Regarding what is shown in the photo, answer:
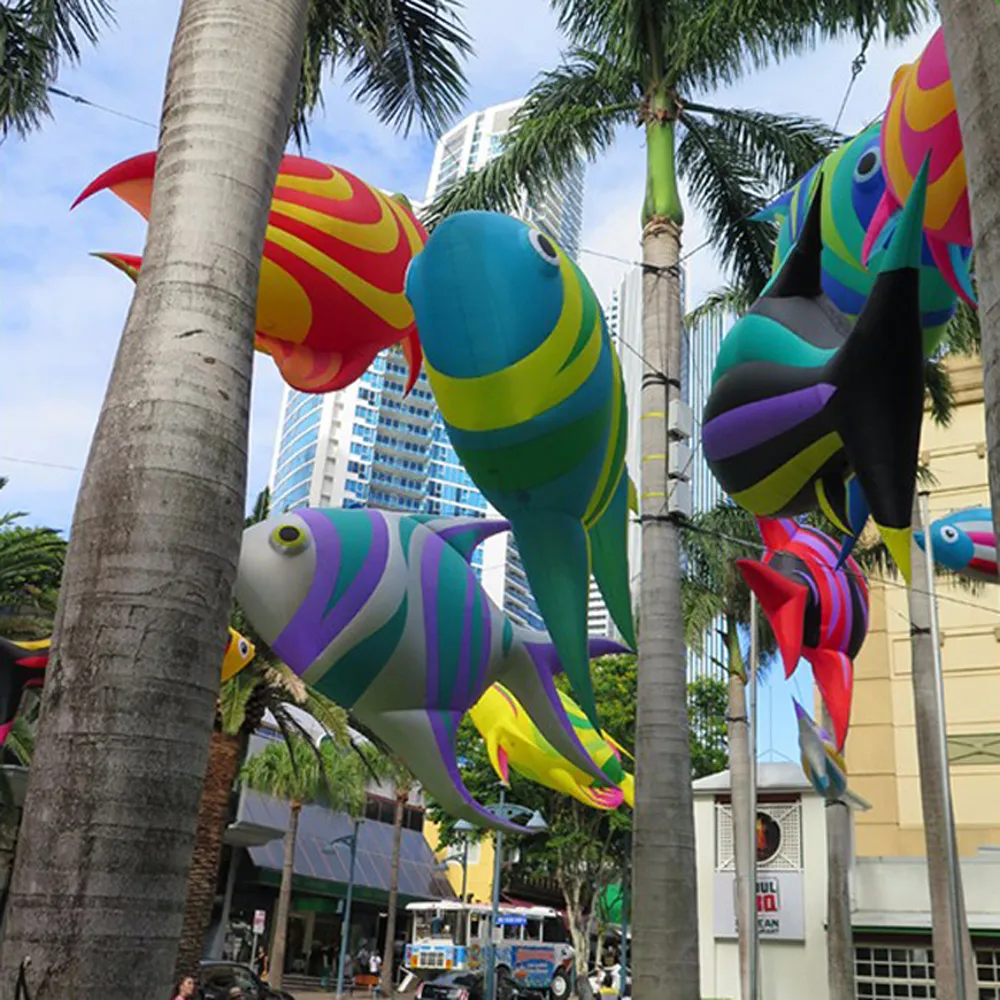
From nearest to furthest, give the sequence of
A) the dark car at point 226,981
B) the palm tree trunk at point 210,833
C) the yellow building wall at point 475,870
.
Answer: the palm tree trunk at point 210,833 < the dark car at point 226,981 < the yellow building wall at point 475,870

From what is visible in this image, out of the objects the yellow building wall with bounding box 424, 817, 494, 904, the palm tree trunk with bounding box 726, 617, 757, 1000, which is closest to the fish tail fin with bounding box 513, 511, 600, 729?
the palm tree trunk with bounding box 726, 617, 757, 1000

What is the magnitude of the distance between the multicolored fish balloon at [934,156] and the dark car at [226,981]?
1427 centimetres

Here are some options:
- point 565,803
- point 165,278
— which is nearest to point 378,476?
point 565,803

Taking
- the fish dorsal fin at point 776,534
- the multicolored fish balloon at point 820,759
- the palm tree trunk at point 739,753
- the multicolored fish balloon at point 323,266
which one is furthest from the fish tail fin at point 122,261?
the palm tree trunk at point 739,753

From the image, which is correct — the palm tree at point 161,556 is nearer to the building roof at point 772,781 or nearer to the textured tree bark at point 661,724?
the textured tree bark at point 661,724

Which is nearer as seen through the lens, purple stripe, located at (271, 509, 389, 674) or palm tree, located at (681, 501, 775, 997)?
purple stripe, located at (271, 509, 389, 674)

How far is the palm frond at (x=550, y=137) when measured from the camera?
1213 centimetres

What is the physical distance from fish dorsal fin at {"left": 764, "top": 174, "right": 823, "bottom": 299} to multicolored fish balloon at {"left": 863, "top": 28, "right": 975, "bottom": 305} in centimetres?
39

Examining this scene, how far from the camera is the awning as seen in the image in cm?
3597

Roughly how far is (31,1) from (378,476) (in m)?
111

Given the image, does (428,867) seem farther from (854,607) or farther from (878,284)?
(878,284)

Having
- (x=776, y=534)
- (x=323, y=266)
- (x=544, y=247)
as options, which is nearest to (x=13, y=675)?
(x=323, y=266)

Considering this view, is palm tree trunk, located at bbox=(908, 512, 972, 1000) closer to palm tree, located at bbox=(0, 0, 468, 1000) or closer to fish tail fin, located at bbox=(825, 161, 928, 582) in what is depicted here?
fish tail fin, located at bbox=(825, 161, 928, 582)

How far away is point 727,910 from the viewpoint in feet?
74.8
